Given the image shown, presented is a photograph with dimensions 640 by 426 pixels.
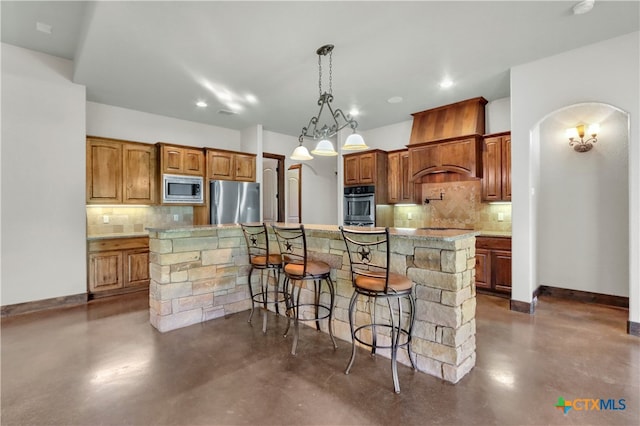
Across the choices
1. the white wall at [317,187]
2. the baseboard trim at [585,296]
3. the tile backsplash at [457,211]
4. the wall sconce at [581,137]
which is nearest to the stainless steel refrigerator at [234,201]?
the white wall at [317,187]

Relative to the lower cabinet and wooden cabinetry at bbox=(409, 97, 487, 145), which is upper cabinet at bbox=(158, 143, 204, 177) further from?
wooden cabinetry at bbox=(409, 97, 487, 145)

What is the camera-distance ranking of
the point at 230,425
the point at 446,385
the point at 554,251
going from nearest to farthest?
the point at 230,425, the point at 446,385, the point at 554,251

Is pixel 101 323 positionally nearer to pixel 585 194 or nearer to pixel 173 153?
pixel 173 153

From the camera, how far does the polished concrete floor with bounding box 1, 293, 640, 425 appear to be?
1.83 metres

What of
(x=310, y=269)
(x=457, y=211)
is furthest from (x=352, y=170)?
(x=310, y=269)

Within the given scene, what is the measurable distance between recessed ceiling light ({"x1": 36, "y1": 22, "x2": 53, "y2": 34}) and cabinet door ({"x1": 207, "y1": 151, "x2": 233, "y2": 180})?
251cm

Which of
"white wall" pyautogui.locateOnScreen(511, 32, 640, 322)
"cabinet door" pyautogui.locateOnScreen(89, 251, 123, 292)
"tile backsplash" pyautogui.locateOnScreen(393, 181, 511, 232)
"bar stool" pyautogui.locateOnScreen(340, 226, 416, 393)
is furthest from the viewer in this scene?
"tile backsplash" pyautogui.locateOnScreen(393, 181, 511, 232)

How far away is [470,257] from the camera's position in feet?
7.74

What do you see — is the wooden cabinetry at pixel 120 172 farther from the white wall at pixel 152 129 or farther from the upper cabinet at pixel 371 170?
the upper cabinet at pixel 371 170

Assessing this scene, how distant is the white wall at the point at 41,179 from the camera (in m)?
3.63

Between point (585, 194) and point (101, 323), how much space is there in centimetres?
624

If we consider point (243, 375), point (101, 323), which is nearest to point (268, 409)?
point (243, 375)

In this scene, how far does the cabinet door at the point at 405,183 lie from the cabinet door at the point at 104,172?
475cm

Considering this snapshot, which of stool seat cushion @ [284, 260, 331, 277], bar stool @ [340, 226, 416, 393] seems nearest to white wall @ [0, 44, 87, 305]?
stool seat cushion @ [284, 260, 331, 277]
